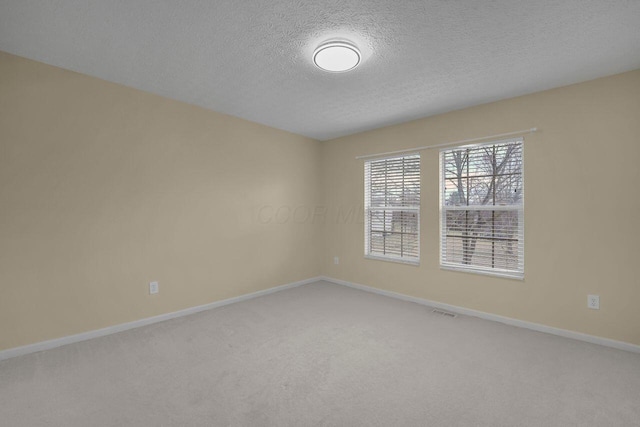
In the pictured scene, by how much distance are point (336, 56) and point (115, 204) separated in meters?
2.45

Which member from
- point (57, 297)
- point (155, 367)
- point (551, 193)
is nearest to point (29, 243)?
point (57, 297)

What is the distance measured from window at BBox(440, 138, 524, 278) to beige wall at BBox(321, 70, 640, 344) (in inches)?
4.2

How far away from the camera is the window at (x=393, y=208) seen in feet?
12.8

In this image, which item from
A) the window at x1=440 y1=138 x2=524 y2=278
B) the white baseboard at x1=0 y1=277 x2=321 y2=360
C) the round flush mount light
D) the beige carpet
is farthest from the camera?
the window at x1=440 y1=138 x2=524 y2=278

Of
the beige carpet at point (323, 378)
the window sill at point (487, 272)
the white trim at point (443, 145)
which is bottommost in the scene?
the beige carpet at point (323, 378)

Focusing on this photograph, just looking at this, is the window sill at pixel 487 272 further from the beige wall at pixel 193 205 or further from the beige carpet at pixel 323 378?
the beige carpet at pixel 323 378

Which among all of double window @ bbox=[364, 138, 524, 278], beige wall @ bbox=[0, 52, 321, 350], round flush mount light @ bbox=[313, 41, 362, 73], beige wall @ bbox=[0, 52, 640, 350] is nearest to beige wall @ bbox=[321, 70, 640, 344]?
beige wall @ bbox=[0, 52, 640, 350]

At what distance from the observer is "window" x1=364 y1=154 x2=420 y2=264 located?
3916 mm

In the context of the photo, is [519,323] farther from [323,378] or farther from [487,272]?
[323,378]

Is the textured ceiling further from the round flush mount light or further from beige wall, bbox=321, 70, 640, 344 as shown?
beige wall, bbox=321, 70, 640, 344

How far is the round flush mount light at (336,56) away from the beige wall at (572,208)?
70.9 inches

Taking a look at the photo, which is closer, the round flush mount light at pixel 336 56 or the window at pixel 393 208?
the round flush mount light at pixel 336 56

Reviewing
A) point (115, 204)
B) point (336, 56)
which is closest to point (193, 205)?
Answer: point (115, 204)

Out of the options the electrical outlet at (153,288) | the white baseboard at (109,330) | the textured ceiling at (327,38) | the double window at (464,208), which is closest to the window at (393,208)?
the double window at (464,208)
